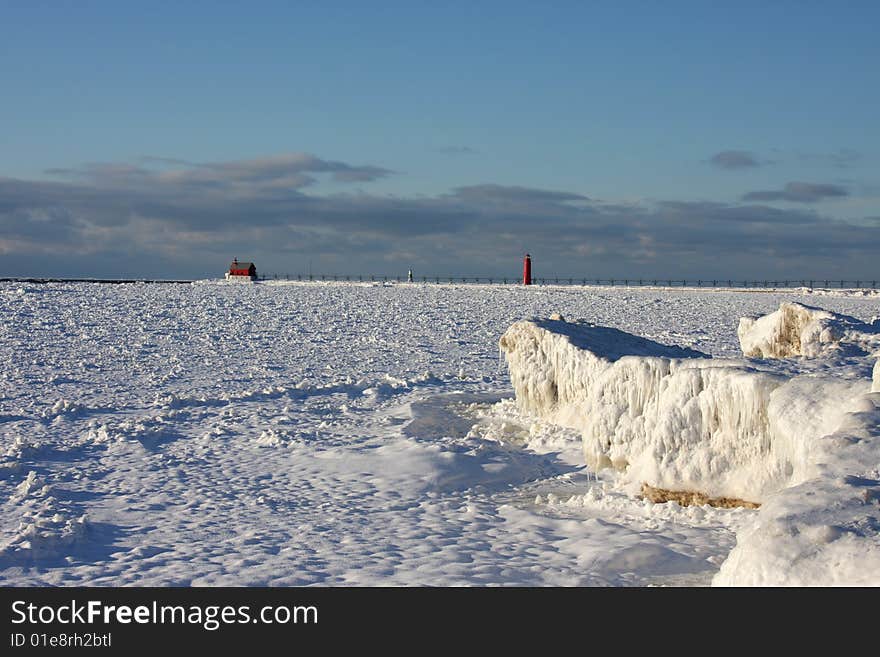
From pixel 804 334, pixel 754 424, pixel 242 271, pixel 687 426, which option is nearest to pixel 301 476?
pixel 687 426

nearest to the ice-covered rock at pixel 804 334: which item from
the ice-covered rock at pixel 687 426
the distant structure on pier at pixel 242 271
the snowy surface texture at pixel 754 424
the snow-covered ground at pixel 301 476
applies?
the snowy surface texture at pixel 754 424

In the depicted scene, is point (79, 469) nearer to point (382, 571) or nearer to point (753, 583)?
point (382, 571)

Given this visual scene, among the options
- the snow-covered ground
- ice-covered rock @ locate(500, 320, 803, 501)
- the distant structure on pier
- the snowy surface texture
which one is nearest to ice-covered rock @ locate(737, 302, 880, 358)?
the snowy surface texture

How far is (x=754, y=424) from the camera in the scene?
9039 mm

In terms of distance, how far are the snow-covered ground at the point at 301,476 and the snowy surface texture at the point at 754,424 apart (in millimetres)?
385

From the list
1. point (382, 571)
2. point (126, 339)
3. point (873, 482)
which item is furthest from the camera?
point (126, 339)

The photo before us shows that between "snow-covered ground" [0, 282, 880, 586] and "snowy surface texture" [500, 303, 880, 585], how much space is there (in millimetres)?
385

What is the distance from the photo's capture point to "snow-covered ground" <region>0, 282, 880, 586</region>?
8336 mm

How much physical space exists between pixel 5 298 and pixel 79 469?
77.9ft

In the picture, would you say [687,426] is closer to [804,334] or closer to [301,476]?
[301,476]

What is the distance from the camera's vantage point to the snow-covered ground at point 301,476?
27.3ft

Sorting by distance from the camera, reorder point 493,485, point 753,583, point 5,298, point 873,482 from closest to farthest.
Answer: point 753,583 → point 873,482 → point 493,485 → point 5,298

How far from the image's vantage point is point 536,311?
3700 centimetres
